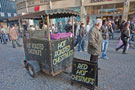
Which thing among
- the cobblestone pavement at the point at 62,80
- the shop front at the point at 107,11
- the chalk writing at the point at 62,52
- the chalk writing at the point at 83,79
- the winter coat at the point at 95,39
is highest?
the shop front at the point at 107,11

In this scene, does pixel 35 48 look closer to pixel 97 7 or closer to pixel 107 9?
pixel 107 9

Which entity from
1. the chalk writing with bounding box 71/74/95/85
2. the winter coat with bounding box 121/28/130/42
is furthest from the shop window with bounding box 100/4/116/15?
the chalk writing with bounding box 71/74/95/85

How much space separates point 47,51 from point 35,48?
2.10 feet

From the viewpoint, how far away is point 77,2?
1308 centimetres

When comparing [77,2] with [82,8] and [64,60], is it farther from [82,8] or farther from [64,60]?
[64,60]

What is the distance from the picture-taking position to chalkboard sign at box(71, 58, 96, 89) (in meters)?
2.43

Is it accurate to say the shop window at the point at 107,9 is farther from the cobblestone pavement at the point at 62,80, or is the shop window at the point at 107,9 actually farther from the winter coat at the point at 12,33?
the winter coat at the point at 12,33

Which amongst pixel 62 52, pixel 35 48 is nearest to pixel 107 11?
pixel 62 52

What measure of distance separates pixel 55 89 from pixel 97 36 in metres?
2.03

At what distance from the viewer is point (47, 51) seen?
278 centimetres

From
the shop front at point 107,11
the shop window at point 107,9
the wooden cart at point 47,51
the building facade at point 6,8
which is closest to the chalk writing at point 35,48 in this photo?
the wooden cart at point 47,51

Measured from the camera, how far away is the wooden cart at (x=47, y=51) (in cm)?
275

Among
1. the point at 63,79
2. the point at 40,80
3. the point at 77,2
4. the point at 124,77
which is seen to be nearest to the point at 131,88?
the point at 124,77

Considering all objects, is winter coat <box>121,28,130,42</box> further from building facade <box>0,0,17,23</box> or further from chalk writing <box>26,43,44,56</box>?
building facade <box>0,0,17,23</box>
